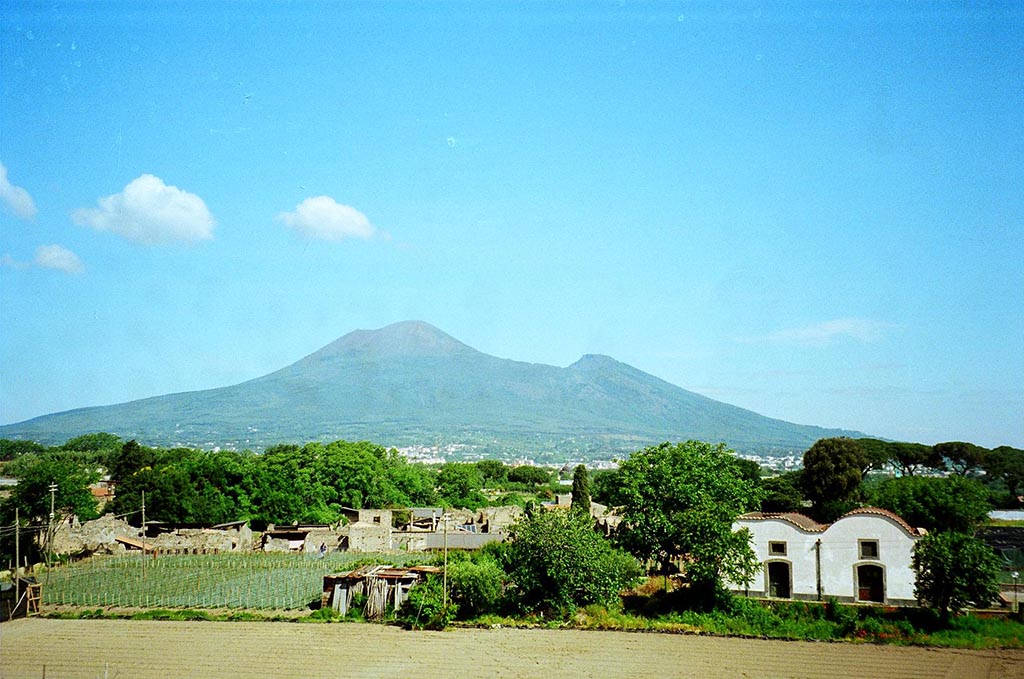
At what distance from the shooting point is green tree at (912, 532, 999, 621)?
17.4 meters

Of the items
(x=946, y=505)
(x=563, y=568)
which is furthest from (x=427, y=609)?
(x=946, y=505)

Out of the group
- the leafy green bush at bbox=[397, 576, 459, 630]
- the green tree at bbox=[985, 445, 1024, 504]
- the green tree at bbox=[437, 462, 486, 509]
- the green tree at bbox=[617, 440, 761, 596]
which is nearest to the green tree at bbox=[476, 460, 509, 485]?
the green tree at bbox=[437, 462, 486, 509]

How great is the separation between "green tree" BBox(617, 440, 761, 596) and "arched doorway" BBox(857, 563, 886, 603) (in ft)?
9.49

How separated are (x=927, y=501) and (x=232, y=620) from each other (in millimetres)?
21717

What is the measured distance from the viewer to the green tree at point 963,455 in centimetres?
5509

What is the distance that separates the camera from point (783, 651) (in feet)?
54.0

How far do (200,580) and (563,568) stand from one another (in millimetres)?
12860

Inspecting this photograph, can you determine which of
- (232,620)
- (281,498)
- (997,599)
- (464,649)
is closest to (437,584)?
(464,649)

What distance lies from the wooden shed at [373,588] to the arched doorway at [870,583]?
1090 centimetres

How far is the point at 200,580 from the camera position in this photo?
2533cm

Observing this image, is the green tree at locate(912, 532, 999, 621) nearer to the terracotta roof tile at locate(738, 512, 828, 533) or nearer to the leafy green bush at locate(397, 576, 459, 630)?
the terracotta roof tile at locate(738, 512, 828, 533)

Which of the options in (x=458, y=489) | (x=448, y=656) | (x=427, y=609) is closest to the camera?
(x=448, y=656)

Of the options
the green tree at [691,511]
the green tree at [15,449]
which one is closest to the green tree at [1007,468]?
the green tree at [691,511]

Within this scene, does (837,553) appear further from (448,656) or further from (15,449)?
(15,449)
